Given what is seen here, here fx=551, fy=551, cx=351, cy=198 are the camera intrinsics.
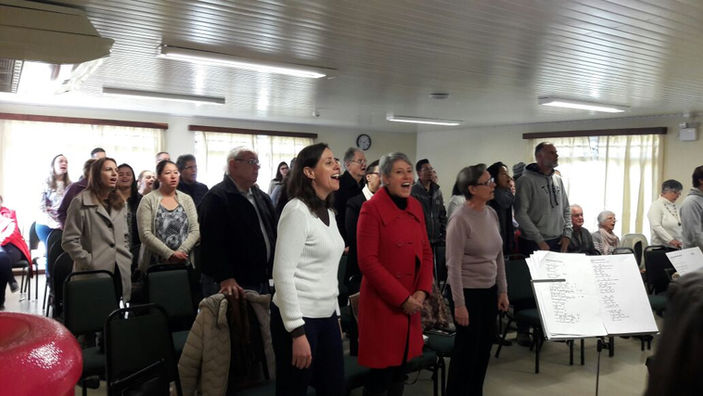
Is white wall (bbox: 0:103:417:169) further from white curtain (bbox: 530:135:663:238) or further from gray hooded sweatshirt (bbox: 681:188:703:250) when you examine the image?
gray hooded sweatshirt (bbox: 681:188:703:250)

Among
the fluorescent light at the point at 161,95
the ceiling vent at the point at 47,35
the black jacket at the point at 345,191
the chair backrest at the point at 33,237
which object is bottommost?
the chair backrest at the point at 33,237

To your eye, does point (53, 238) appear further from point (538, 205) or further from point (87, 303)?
point (538, 205)

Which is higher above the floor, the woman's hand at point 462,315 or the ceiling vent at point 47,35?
the ceiling vent at point 47,35

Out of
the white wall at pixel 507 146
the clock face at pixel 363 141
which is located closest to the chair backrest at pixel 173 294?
the white wall at pixel 507 146

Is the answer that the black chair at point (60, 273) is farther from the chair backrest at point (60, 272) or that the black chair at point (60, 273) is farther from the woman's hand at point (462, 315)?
the woman's hand at point (462, 315)

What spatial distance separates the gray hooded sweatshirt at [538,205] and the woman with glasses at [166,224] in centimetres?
277

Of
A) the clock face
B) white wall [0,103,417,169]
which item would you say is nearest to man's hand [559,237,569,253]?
white wall [0,103,417,169]

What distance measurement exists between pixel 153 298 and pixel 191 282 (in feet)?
0.90

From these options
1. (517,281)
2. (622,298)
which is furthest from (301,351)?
(517,281)

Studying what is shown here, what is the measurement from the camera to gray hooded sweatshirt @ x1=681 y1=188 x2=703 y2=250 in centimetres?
504

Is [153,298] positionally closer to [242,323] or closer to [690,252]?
[242,323]

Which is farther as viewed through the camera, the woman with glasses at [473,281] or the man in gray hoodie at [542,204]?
the man in gray hoodie at [542,204]

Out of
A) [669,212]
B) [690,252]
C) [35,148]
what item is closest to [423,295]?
[690,252]

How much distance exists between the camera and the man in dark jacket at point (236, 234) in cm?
285
